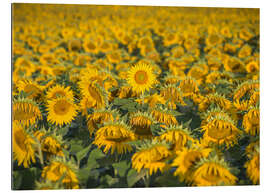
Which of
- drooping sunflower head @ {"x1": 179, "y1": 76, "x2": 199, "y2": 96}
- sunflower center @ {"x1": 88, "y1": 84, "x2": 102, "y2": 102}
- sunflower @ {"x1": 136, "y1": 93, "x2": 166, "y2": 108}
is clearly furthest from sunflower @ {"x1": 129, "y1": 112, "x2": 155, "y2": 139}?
drooping sunflower head @ {"x1": 179, "y1": 76, "x2": 199, "y2": 96}

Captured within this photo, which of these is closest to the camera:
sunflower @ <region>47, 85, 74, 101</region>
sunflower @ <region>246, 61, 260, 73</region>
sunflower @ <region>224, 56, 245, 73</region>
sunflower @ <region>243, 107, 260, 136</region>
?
sunflower @ <region>243, 107, 260, 136</region>

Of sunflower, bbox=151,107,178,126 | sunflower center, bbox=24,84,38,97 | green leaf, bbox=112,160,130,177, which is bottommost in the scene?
green leaf, bbox=112,160,130,177

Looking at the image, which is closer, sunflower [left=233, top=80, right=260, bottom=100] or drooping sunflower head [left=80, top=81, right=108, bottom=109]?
drooping sunflower head [left=80, top=81, right=108, bottom=109]

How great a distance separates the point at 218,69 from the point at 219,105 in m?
1.11

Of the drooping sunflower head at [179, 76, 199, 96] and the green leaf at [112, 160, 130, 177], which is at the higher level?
the drooping sunflower head at [179, 76, 199, 96]

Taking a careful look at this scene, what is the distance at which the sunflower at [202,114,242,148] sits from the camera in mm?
1963

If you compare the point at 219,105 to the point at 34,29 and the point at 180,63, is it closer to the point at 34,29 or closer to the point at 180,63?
the point at 180,63

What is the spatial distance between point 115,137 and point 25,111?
691 millimetres

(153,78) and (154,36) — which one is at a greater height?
(154,36)

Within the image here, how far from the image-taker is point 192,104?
2436 mm

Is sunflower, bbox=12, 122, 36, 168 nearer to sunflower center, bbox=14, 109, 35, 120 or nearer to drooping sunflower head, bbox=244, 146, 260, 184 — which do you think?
sunflower center, bbox=14, 109, 35, 120

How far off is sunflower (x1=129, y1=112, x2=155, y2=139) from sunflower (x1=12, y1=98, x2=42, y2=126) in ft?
2.27

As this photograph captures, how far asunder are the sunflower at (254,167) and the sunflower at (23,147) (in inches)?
55.0
